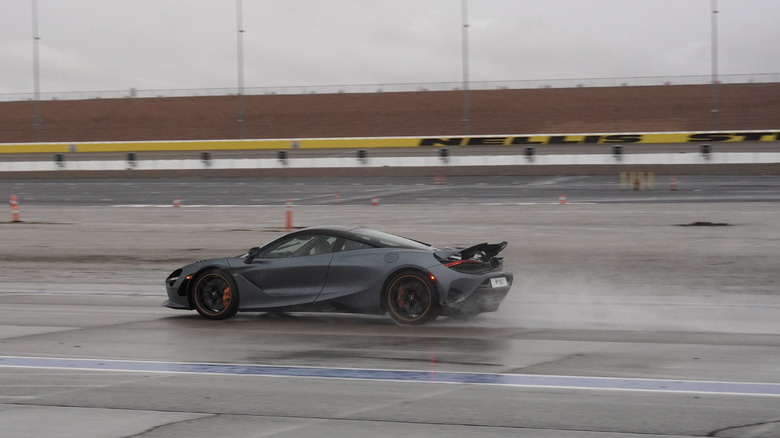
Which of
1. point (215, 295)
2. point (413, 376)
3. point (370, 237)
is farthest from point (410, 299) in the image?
point (413, 376)

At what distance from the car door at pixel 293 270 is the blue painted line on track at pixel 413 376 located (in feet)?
8.61

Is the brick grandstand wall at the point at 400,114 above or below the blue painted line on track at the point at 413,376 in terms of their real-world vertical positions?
above

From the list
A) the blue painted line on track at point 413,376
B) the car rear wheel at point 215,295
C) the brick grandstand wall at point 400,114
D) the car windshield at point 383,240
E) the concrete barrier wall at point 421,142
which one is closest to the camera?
the blue painted line on track at point 413,376

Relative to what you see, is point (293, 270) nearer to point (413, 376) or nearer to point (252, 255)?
point (252, 255)

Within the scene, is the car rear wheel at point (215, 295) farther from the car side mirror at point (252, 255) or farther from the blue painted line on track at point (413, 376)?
the blue painted line on track at point (413, 376)

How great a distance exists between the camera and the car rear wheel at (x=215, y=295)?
11258 mm

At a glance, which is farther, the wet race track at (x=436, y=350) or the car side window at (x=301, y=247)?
the car side window at (x=301, y=247)

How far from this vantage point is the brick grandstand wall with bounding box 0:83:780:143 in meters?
70.8

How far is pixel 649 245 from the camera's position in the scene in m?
19.3

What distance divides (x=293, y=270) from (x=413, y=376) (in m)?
3.56

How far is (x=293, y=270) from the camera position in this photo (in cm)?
1107

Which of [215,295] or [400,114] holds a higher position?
[400,114]

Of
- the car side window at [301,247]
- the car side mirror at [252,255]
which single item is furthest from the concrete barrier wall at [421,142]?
the car side mirror at [252,255]

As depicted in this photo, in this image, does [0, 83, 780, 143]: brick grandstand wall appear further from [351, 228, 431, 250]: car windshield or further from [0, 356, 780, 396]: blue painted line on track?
[0, 356, 780, 396]: blue painted line on track
